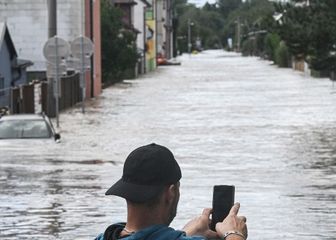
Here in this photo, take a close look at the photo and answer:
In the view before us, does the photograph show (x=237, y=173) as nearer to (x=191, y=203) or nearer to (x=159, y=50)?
(x=191, y=203)

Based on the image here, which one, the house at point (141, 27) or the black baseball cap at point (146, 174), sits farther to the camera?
the house at point (141, 27)

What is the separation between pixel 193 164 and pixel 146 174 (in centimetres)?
1906

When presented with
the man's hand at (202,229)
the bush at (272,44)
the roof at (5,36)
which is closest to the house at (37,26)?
the roof at (5,36)

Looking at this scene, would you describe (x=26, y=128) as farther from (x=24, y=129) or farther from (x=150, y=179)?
(x=150, y=179)

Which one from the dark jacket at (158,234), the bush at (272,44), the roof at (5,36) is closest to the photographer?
the dark jacket at (158,234)

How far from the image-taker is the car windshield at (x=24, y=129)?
1089 inches

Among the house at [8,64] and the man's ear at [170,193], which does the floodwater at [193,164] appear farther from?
the man's ear at [170,193]

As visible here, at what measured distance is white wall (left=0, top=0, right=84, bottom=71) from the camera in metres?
56.2

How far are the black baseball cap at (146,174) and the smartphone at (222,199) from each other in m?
0.17

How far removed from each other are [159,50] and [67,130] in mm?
102767

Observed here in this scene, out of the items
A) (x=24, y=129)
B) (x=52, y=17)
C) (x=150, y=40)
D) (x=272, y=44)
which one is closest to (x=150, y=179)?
(x=24, y=129)

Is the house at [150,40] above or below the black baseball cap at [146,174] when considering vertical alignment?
below

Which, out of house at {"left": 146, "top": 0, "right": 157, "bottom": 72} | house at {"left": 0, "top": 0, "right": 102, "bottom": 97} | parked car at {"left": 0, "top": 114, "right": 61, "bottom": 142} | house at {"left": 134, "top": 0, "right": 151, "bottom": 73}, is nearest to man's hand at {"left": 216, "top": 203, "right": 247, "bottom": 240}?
parked car at {"left": 0, "top": 114, "right": 61, "bottom": 142}

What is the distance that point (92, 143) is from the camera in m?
29.2
